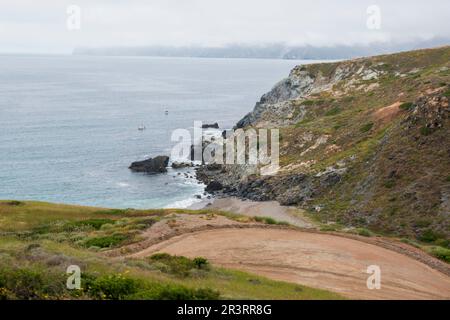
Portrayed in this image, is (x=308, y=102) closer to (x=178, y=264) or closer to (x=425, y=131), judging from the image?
(x=425, y=131)

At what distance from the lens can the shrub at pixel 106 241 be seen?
35375mm

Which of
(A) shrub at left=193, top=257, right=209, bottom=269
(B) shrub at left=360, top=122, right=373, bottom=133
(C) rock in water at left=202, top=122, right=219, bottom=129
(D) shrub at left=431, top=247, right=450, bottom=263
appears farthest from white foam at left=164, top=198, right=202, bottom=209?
(C) rock in water at left=202, top=122, right=219, bottom=129

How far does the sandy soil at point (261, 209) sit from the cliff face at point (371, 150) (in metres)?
2.36

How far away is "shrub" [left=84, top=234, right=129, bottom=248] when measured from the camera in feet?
116

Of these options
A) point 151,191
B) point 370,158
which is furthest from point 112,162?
point 370,158

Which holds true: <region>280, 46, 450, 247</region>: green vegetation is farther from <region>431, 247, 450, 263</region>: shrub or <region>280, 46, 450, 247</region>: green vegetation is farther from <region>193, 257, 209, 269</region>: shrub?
<region>193, 257, 209, 269</region>: shrub

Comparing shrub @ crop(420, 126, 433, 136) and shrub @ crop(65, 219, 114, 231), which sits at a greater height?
shrub @ crop(420, 126, 433, 136)

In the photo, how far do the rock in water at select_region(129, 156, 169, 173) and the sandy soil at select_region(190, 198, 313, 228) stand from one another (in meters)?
25.4

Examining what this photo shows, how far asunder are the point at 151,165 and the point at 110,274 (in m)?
87.4

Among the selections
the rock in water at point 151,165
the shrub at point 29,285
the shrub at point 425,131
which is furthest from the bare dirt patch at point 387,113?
the shrub at point 29,285

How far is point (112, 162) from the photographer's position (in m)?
114

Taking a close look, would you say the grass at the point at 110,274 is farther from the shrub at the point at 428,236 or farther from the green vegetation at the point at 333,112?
the green vegetation at the point at 333,112
